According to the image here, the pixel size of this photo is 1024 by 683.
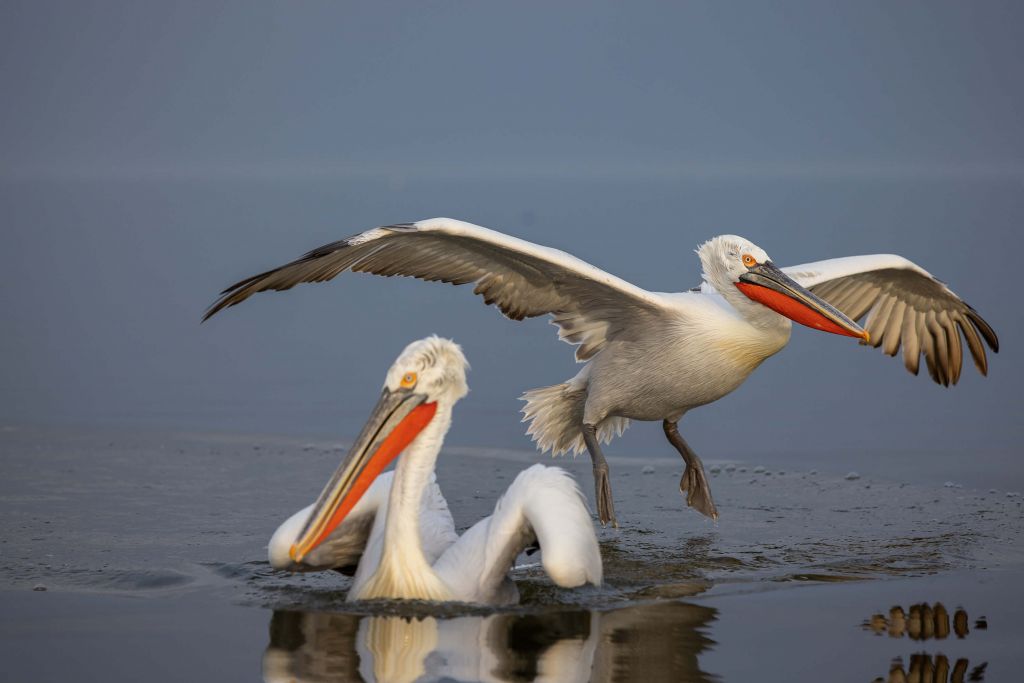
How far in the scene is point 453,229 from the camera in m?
5.83

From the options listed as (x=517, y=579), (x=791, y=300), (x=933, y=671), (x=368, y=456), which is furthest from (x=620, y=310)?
(x=933, y=671)

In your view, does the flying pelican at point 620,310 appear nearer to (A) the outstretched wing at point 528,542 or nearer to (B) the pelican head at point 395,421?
(B) the pelican head at point 395,421

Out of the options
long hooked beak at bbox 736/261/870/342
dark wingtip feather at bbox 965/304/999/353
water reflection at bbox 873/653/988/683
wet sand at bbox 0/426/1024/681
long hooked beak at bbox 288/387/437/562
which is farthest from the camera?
dark wingtip feather at bbox 965/304/999/353

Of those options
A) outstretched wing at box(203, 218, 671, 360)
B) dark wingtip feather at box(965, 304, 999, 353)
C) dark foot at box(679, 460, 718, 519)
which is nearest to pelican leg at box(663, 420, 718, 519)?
dark foot at box(679, 460, 718, 519)

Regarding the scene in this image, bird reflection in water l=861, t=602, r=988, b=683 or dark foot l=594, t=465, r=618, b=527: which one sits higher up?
dark foot l=594, t=465, r=618, b=527

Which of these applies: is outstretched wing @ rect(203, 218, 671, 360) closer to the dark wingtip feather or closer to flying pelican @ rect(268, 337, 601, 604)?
flying pelican @ rect(268, 337, 601, 604)

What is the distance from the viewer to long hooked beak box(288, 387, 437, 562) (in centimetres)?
465

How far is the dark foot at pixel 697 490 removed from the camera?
645 centimetres

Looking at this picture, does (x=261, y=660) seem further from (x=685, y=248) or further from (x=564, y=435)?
(x=685, y=248)

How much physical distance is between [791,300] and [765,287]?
0.38 feet

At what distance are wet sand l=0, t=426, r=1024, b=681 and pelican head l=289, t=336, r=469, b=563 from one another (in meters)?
0.31

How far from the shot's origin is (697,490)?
256 inches

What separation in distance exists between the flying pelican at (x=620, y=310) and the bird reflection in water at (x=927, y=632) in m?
1.48

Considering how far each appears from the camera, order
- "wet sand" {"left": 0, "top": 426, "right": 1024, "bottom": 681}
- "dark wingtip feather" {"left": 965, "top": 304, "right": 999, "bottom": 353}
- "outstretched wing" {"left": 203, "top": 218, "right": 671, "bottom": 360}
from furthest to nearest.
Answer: "dark wingtip feather" {"left": 965, "top": 304, "right": 999, "bottom": 353} → "outstretched wing" {"left": 203, "top": 218, "right": 671, "bottom": 360} → "wet sand" {"left": 0, "top": 426, "right": 1024, "bottom": 681}
